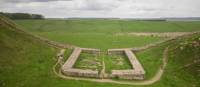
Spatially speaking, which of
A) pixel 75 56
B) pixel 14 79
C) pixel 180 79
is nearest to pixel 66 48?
pixel 75 56

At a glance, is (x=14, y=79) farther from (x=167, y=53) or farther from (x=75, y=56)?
(x=167, y=53)

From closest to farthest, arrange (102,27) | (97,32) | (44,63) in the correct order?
(44,63), (97,32), (102,27)

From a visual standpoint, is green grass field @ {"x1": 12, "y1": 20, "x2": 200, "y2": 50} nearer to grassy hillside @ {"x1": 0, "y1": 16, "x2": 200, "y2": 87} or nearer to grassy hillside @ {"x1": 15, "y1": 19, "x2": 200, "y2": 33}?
grassy hillside @ {"x1": 15, "y1": 19, "x2": 200, "y2": 33}

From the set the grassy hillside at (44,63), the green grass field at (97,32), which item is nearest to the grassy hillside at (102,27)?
the green grass field at (97,32)

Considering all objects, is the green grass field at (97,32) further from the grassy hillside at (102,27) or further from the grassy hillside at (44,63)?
the grassy hillside at (44,63)

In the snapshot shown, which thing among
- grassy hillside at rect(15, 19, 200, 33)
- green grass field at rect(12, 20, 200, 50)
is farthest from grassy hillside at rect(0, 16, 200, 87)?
grassy hillside at rect(15, 19, 200, 33)

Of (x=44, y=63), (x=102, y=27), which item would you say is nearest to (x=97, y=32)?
(x=102, y=27)

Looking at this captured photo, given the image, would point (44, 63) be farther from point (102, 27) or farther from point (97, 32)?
point (102, 27)

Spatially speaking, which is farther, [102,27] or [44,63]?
[102,27]
